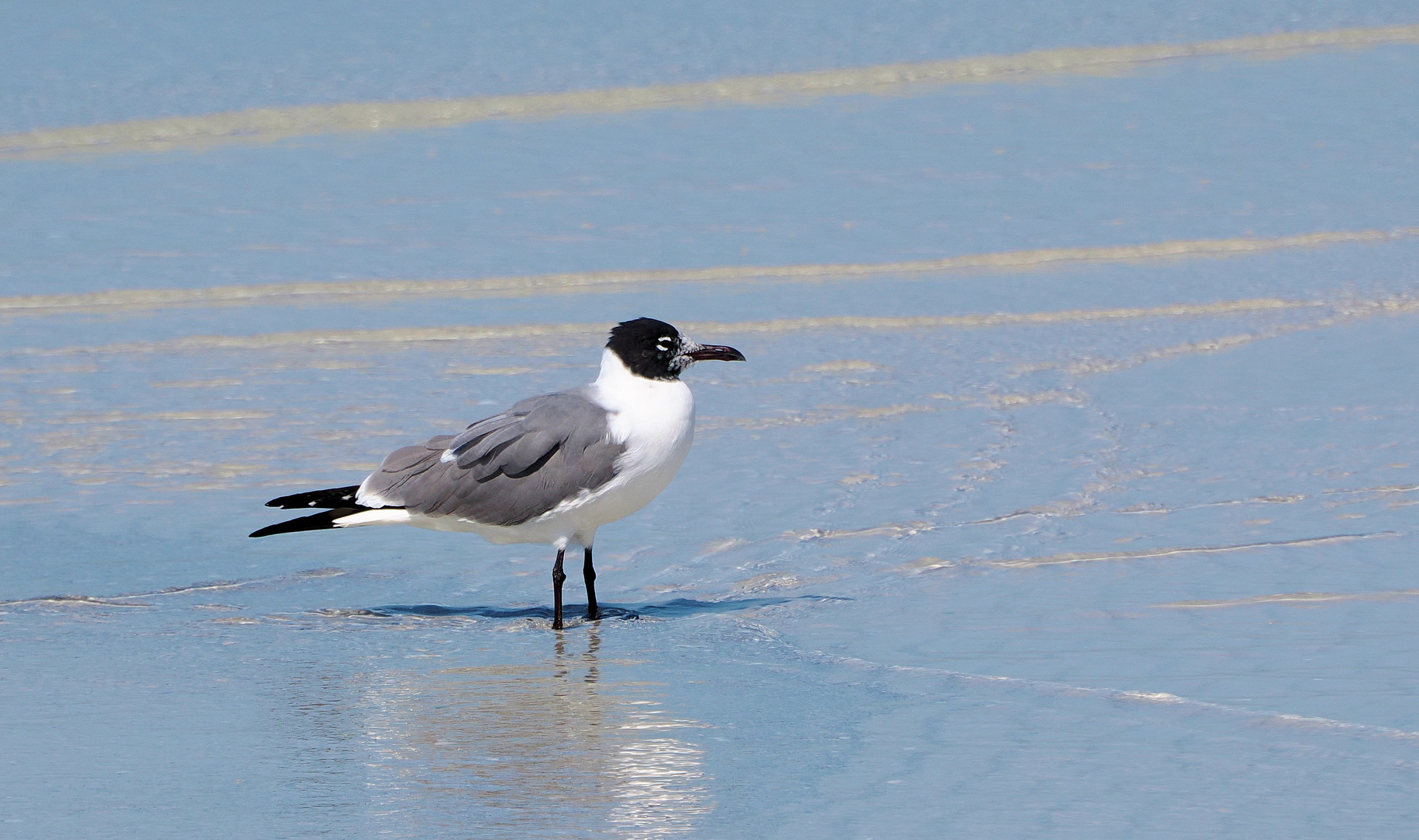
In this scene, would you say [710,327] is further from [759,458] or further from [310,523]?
[310,523]

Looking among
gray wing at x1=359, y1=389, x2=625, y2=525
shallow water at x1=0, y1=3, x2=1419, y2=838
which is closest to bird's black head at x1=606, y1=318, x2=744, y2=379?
gray wing at x1=359, y1=389, x2=625, y2=525

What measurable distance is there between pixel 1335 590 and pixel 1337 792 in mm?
1571

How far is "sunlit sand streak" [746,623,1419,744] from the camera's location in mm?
4148

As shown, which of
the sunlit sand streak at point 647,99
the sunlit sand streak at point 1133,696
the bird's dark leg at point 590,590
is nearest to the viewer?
the sunlit sand streak at point 1133,696

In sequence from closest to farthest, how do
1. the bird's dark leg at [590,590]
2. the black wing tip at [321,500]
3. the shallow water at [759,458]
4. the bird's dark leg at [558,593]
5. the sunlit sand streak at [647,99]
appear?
the shallow water at [759,458] < the bird's dark leg at [558,593] < the bird's dark leg at [590,590] < the black wing tip at [321,500] < the sunlit sand streak at [647,99]

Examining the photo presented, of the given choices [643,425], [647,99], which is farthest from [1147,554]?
[647,99]

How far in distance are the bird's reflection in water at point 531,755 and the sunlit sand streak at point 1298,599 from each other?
1.55 metres

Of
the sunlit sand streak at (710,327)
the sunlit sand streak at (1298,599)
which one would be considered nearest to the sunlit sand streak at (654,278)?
the sunlit sand streak at (710,327)

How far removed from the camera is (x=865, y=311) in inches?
396

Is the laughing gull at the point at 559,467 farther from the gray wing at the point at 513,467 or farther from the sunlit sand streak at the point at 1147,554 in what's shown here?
the sunlit sand streak at the point at 1147,554

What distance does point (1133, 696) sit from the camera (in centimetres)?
443

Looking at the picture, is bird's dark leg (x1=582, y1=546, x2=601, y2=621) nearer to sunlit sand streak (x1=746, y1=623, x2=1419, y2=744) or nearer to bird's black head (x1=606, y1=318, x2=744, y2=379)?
bird's black head (x1=606, y1=318, x2=744, y2=379)

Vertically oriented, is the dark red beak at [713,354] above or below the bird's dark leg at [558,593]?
above

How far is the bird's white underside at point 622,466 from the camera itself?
5.43 metres
